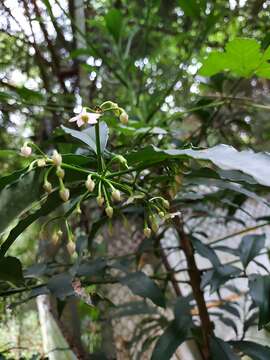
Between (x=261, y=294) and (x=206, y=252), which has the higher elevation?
(x=206, y=252)

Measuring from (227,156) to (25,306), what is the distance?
665mm

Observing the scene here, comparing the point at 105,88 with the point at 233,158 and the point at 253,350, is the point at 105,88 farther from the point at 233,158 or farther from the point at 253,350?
the point at 233,158

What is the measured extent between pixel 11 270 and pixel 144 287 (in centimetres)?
24

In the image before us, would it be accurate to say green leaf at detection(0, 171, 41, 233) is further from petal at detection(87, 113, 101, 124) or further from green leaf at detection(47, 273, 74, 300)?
green leaf at detection(47, 273, 74, 300)

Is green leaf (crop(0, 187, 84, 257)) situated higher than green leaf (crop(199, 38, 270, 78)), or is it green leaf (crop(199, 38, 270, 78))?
green leaf (crop(199, 38, 270, 78))

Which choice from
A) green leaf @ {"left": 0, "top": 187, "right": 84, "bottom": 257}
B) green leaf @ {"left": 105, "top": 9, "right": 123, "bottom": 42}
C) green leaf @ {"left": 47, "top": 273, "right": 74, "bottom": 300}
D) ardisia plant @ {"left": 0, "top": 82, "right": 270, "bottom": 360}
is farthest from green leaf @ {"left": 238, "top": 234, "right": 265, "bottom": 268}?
green leaf @ {"left": 105, "top": 9, "right": 123, "bottom": 42}

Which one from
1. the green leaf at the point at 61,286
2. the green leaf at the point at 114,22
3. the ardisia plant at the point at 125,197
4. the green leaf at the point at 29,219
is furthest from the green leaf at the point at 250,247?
the green leaf at the point at 114,22

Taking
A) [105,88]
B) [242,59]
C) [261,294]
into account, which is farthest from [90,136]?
[105,88]

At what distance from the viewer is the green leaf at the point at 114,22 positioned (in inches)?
39.0

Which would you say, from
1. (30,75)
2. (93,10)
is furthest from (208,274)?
(93,10)

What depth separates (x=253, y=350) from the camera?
67 centimetres

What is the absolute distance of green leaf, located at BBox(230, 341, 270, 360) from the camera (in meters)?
0.65

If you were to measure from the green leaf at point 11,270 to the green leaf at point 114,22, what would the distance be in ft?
2.33

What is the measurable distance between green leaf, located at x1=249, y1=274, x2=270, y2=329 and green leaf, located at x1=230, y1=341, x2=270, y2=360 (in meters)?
0.10
